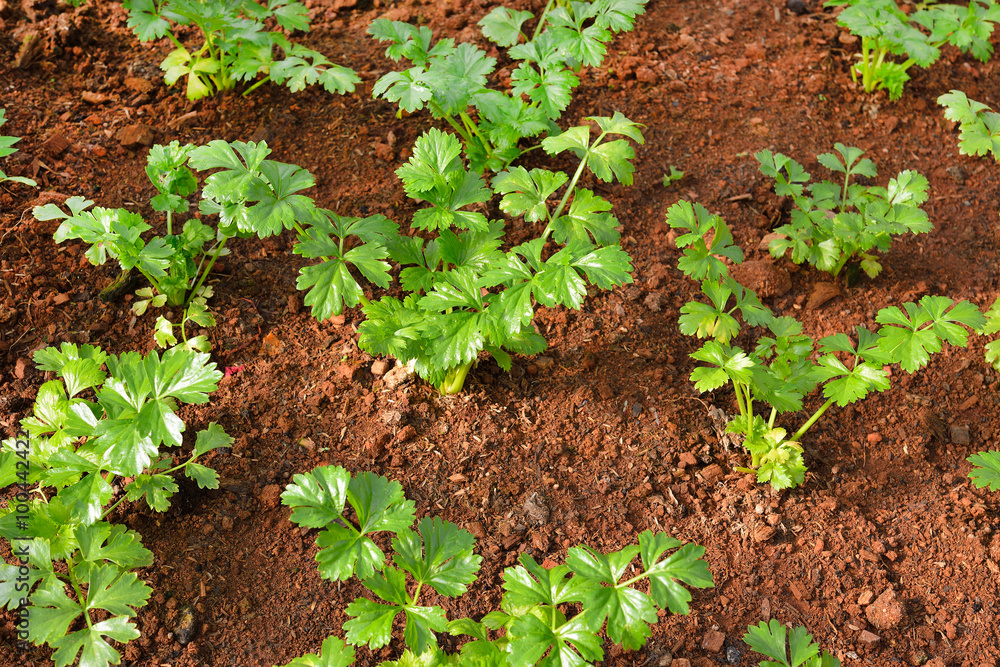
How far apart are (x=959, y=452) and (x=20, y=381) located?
3221mm

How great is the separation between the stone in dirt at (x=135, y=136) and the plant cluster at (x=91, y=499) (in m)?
1.31

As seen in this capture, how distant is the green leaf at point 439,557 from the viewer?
1.92m

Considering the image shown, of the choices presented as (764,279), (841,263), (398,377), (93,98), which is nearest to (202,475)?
(398,377)

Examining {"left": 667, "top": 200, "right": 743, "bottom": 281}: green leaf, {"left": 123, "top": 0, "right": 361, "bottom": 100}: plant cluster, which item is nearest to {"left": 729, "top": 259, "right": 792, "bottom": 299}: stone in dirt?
{"left": 667, "top": 200, "right": 743, "bottom": 281}: green leaf

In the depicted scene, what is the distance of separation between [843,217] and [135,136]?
2.84 m

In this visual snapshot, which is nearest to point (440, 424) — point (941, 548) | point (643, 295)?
point (643, 295)

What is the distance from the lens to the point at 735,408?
2711mm

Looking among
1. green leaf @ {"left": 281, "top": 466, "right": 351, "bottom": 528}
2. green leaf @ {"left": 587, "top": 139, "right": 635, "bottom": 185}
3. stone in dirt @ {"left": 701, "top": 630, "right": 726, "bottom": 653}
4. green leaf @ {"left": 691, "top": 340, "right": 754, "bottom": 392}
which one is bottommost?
stone in dirt @ {"left": 701, "top": 630, "right": 726, "bottom": 653}

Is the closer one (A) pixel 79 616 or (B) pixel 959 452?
(A) pixel 79 616

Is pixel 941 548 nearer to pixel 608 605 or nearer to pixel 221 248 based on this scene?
pixel 608 605

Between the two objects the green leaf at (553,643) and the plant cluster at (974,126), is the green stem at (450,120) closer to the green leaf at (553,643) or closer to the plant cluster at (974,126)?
the green leaf at (553,643)

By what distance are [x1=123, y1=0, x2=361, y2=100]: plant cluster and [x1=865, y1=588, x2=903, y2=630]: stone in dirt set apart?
258cm

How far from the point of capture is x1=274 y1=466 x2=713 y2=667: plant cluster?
1768 millimetres

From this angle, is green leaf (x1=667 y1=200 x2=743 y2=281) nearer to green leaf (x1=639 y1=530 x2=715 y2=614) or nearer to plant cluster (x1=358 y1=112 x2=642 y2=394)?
plant cluster (x1=358 y1=112 x2=642 y2=394)
